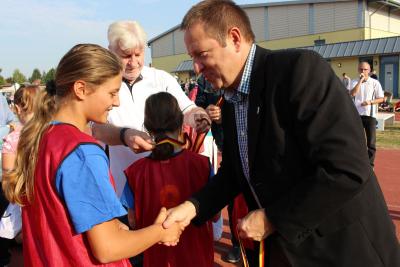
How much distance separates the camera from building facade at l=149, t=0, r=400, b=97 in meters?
30.1

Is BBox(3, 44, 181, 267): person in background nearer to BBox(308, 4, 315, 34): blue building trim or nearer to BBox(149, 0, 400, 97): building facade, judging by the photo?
BBox(149, 0, 400, 97): building facade

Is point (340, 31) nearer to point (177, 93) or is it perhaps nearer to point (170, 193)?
point (177, 93)

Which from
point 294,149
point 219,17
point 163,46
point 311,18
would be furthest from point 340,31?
point 294,149

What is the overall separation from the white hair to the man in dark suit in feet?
2.97

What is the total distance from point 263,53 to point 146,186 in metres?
1.38

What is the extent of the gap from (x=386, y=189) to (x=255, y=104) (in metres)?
6.39

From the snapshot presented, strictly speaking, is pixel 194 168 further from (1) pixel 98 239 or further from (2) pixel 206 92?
(2) pixel 206 92

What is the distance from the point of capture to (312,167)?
1635mm

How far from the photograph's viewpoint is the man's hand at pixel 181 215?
2.14 m

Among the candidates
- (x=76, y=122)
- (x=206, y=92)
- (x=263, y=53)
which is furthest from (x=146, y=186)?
(x=206, y=92)

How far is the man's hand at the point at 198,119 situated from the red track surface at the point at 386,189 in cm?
199

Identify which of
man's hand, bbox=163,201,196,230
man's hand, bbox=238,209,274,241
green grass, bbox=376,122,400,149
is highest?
man's hand, bbox=238,209,274,241

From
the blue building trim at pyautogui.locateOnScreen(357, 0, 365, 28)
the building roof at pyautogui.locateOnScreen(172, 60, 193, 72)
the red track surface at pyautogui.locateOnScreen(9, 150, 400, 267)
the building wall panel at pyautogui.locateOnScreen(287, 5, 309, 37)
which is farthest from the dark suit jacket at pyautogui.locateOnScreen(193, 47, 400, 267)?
the building roof at pyautogui.locateOnScreen(172, 60, 193, 72)

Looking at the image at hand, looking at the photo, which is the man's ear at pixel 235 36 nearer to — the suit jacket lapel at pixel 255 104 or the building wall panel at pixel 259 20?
the suit jacket lapel at pixel 255 104
